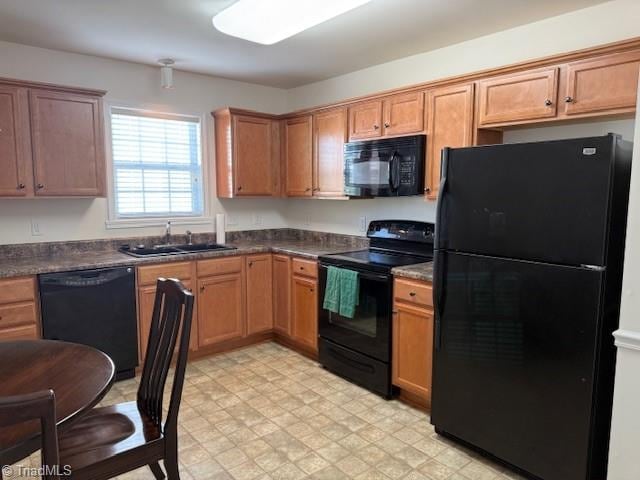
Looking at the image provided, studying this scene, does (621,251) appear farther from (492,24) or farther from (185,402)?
(185,402)

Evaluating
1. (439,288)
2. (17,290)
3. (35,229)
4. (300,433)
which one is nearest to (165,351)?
(300,433)

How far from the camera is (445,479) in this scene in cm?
220

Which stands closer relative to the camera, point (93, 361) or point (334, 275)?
point (93, 361)

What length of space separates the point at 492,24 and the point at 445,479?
105 inches

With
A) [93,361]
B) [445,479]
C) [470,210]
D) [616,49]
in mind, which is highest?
[616,49]

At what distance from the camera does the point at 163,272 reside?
11.3 ft

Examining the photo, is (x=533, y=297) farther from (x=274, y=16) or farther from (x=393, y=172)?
(x=274, y=16)

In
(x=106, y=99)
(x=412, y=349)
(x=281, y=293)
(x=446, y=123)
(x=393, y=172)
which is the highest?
(x=106, y=99)

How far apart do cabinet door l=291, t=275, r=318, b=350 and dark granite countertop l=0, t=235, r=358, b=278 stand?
243 millimetres

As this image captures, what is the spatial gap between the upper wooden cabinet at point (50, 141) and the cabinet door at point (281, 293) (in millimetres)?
1540

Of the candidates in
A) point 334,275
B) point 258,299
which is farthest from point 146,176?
point 334,275

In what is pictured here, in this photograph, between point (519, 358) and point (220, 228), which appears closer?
point (519, 358)

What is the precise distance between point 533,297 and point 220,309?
100 inches

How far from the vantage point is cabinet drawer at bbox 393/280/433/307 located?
272 cm
